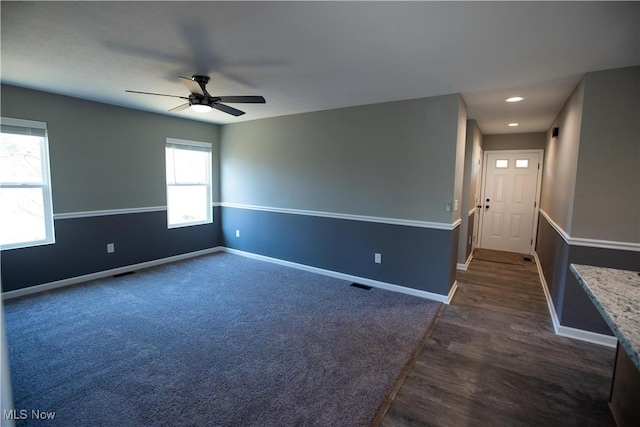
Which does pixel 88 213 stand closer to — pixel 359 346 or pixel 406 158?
pixel 359 346

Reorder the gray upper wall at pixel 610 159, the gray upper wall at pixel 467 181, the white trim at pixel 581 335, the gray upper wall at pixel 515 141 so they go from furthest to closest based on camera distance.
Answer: the gray upper wall at pixel 515 141 < the gray upper wall at pixel 467 181 < the white trim at pixel 581 335 < the gray upper wall at pixel 610 159

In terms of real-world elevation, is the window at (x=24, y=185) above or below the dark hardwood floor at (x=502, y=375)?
above

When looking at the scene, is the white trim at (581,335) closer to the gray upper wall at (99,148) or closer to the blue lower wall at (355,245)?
the blue lower wall at (355,245)

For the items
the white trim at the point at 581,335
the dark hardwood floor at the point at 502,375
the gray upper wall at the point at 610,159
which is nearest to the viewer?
the dark hardwood floor at the point at 502,375

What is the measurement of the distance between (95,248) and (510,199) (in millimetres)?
7086

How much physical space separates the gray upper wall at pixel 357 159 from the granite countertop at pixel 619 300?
187 centimetres

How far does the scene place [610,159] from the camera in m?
2.64

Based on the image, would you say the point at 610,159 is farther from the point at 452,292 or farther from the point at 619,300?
the point at 452,292

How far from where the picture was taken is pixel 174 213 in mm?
5160

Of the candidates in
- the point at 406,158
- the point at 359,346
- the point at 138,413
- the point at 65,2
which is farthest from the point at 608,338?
the point at 65,2

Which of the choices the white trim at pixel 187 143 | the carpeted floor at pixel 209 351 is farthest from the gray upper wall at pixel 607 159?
the white trim at pixel 187 143

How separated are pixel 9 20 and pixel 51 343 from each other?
246 centimetres

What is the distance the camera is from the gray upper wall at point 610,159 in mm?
2572
